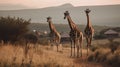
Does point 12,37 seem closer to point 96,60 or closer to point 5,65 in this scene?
point 96,60

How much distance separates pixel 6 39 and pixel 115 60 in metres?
8.71

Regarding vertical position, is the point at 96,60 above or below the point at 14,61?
below

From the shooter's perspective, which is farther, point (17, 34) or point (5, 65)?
point (17, 34)

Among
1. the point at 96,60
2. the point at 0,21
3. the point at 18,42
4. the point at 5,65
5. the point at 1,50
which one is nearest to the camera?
the point at 5,65

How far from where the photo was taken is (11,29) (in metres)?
23.9

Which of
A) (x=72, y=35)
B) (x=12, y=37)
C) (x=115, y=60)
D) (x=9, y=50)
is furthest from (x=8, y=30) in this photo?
(x=115, y=60)

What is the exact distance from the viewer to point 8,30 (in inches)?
938

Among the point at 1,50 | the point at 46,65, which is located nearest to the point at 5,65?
the point at 46,65

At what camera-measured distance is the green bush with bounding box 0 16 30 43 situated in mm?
23578

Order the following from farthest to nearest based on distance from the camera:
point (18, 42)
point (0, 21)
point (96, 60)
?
point (0, 21) → point (18, 42) → point (96, 60)

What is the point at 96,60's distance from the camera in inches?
795

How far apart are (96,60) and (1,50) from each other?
590 cm

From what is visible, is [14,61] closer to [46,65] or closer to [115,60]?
[46,65]

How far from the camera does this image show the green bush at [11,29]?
23.6 m
